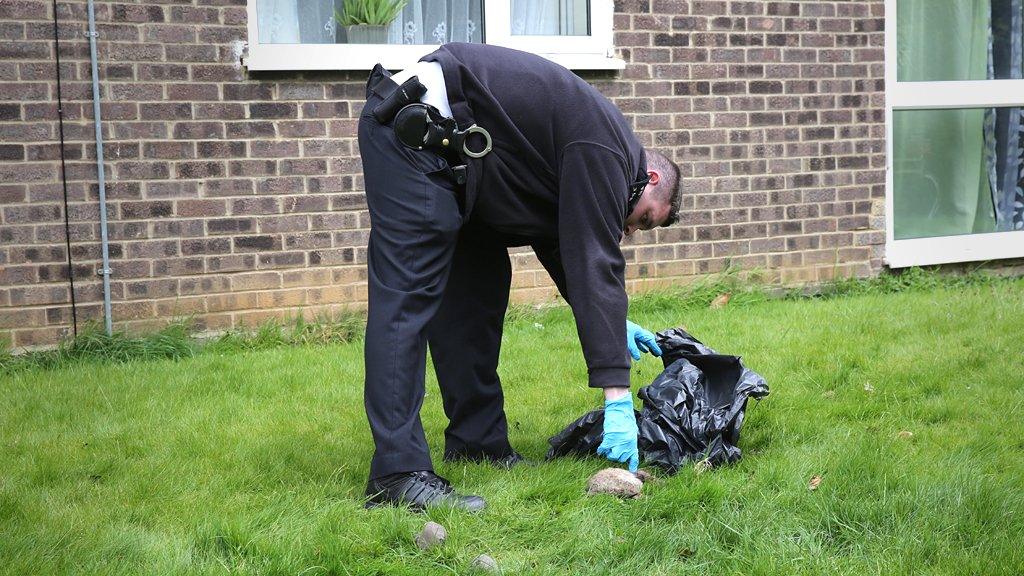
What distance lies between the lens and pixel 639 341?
168 inches

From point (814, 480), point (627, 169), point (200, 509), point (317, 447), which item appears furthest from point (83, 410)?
point (814, 480)

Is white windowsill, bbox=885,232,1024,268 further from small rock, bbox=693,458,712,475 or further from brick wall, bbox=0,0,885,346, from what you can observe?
small rock, bbox=693,458,712,475

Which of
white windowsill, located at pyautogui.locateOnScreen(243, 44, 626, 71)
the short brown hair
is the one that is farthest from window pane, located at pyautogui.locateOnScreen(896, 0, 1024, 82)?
the short brown hair

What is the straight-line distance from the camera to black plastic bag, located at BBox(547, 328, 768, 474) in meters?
3.86

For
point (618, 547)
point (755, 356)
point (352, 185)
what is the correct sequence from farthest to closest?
point (352, 185)
point (755, 356)
point (618, 547)

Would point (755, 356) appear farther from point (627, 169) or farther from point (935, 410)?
point (627, 169)

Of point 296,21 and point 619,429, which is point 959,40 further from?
point 619,429

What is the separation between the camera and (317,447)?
13.5 feet

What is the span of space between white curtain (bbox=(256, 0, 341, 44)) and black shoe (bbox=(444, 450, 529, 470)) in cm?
342

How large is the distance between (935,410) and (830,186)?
3681mm

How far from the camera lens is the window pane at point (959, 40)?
8.20 m

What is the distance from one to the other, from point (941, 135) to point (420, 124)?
6.30 m

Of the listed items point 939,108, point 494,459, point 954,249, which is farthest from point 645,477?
point 939,108

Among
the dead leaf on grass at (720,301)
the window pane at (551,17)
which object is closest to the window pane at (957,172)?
the dead leaf on grass at (720,301)
